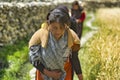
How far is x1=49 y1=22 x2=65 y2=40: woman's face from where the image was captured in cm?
584

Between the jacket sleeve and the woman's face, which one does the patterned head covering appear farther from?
the jacket sleeve

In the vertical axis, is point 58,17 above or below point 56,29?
above

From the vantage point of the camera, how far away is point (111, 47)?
371 inches

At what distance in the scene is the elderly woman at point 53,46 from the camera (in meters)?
5.88

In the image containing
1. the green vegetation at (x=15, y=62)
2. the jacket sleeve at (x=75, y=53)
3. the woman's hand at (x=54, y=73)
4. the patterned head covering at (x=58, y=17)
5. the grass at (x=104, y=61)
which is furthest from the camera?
the green vegetation at (x=15, y=62)

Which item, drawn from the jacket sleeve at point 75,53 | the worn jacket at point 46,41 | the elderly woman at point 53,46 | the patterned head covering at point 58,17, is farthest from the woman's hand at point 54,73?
the patterned head covering at point 58,17

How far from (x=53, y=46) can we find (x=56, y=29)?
23 cm

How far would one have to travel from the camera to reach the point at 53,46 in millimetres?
5969

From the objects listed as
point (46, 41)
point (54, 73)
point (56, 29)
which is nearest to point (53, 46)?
point (46, 41)

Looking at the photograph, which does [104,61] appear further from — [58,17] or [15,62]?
[15,62]

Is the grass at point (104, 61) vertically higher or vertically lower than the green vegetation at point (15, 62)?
higher

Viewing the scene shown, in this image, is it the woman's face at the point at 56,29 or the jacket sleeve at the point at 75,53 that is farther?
the jacket sleeve at the point at 75,53

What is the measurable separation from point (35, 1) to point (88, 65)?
8383 mm

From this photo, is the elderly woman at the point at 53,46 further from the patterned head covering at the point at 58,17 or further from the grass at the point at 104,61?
the grass at the point at 104,61
